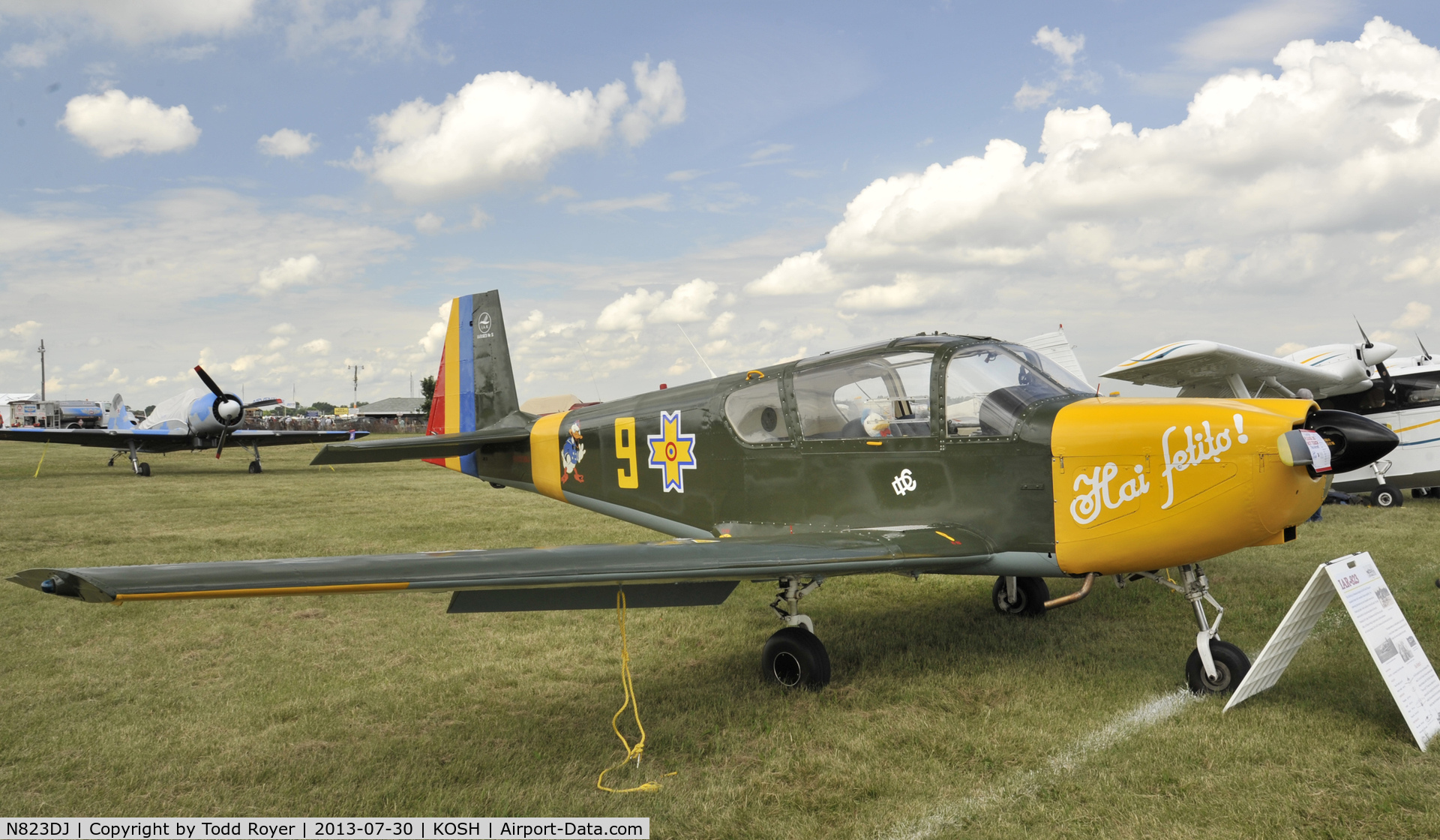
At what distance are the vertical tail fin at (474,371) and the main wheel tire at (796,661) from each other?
494 centimetres

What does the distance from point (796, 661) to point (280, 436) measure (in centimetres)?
2793

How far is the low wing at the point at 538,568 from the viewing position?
307 cm

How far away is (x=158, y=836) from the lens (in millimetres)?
3244

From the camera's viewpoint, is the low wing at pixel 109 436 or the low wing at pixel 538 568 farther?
the low wing at pixel 109 436

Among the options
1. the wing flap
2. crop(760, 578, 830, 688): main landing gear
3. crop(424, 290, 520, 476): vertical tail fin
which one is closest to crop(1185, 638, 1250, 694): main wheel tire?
the wing flap

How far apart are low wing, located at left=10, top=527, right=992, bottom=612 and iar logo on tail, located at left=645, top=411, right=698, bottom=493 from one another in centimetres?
157

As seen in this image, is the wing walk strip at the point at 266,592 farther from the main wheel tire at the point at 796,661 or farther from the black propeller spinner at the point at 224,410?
the black propeller spinner at the point at 224,410

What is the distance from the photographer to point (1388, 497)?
12.9 metres

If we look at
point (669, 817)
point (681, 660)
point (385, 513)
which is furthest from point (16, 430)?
point (669, 817)

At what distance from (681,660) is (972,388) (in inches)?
104

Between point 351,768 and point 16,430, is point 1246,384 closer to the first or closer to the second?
point 351,768

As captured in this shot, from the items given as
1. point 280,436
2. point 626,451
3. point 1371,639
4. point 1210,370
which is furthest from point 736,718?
point 280,436

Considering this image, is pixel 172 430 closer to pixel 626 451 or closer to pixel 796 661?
pixel 626 451

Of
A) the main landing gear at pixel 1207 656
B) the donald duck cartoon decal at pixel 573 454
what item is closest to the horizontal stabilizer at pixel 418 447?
the donald duck cartoon decal at pixel 573 454
